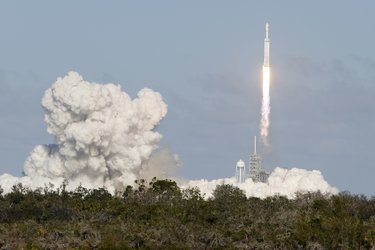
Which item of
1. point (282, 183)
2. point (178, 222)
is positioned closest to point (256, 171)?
point (282, 183)

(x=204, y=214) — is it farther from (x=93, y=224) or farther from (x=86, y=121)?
(x=86, y=121)

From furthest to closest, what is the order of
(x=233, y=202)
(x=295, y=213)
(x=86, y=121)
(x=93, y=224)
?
(x=86, y=121), (x=233, y=202), (x=295, y=213), (x=93, y=224)

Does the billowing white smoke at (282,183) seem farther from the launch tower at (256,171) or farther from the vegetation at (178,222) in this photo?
the vegetation at (178,222)

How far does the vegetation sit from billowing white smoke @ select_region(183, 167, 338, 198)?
46.0 meters

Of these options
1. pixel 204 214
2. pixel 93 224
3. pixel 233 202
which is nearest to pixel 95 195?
pixel 233 202

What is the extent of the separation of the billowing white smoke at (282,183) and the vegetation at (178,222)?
151 feet

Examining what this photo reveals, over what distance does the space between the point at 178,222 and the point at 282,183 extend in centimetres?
8064

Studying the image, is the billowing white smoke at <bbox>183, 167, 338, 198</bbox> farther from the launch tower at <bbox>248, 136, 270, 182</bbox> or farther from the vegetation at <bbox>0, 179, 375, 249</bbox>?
the vegetation at <bbox>0, 179, 375, 249</bbox>

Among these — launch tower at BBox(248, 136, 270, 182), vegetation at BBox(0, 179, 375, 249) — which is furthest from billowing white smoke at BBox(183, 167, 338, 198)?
vegetation at BBox(0, 179, 375, 249)

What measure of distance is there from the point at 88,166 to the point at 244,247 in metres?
74.9

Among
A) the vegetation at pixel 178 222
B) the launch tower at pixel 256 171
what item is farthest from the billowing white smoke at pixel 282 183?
the vegetation at pixel 178 222

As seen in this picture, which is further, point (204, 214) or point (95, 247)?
point (204, 214)

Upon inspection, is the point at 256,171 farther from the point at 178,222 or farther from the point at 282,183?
the point at 178,222

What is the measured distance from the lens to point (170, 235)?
74.1 meters
